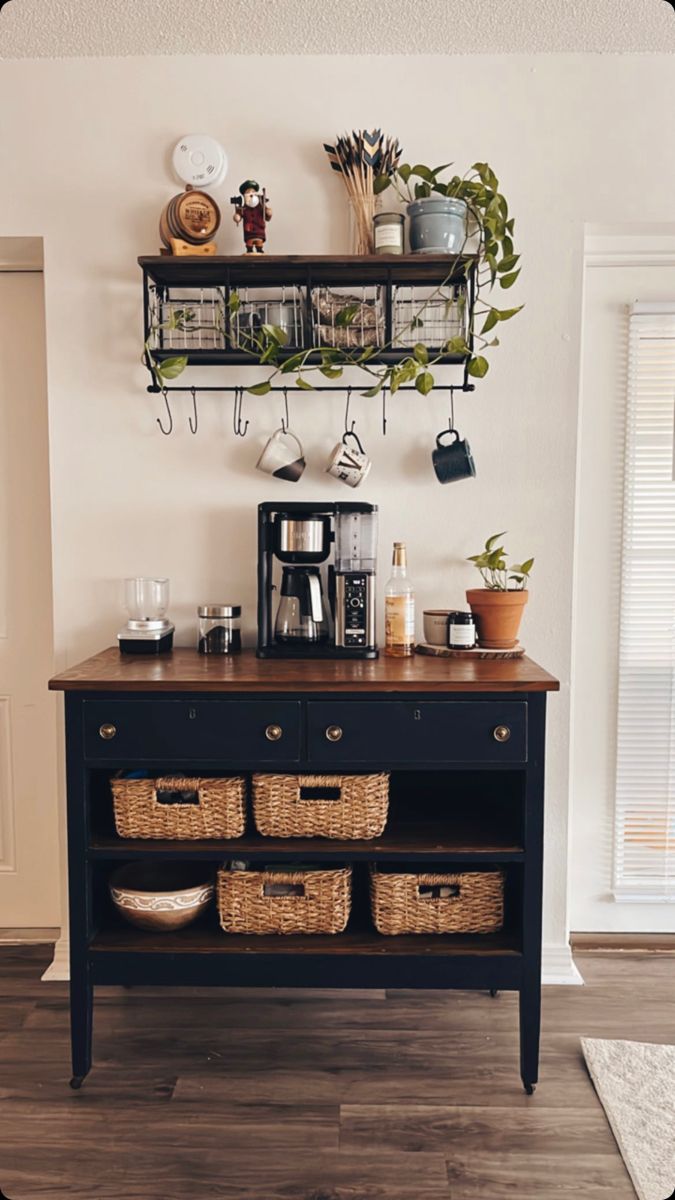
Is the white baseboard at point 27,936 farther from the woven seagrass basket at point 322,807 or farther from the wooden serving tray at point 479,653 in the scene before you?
the wooden serving tray at point 479,653

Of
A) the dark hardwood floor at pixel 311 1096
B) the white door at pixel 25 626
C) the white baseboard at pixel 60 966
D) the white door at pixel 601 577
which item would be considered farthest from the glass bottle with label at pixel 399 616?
the white baseboard at pixel 60 966

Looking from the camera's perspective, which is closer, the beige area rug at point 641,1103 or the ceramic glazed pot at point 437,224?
the beige area rug at point 641,1103

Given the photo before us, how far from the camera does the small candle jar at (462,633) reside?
2.11 meters

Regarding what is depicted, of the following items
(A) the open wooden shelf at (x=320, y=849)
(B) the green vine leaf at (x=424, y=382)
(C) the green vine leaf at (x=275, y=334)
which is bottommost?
(A) the open wooden shelf at (x=320, y=849)

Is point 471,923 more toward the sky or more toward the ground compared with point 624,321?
more toward the ground

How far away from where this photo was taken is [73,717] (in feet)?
6.07

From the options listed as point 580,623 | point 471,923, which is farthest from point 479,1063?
point 580,623

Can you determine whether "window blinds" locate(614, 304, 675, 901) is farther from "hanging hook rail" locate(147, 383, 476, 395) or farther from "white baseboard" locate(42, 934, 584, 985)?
"hanging hook rail" locate(147, 383, 476, 395)

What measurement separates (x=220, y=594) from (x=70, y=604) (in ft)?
1.39

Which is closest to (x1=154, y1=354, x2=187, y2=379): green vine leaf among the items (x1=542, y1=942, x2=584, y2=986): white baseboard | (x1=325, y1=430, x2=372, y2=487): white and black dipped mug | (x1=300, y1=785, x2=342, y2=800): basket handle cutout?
(x1=325, y1=430, x2=372, y2=487): white and black dipped mug

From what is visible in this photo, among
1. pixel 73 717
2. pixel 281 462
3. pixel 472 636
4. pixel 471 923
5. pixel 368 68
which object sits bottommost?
pixel 471 923

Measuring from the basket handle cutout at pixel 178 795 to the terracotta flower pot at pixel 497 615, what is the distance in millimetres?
812

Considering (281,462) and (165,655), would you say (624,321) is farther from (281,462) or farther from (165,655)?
(165,655)

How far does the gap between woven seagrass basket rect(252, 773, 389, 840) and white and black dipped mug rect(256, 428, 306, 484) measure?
2.68 feet
